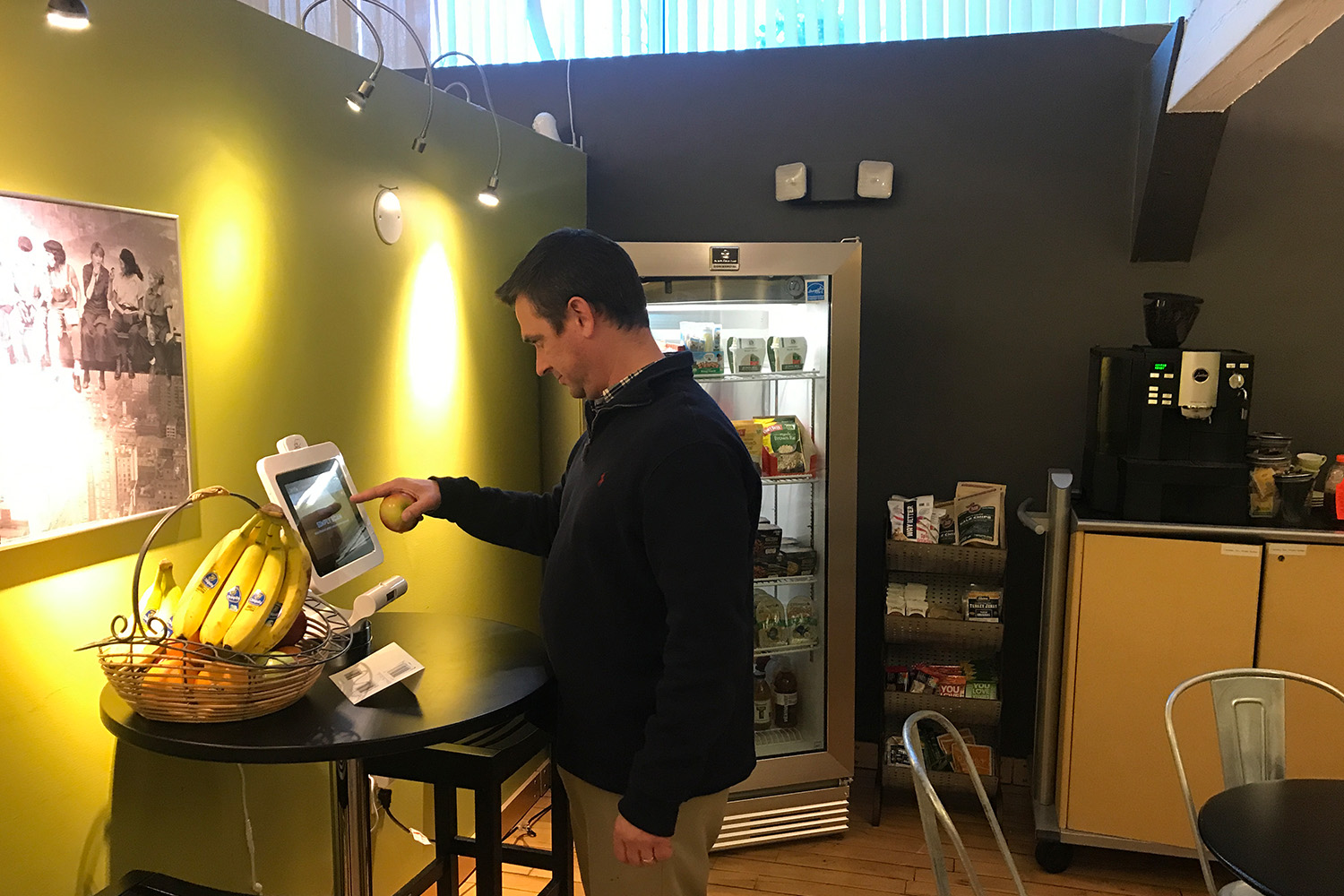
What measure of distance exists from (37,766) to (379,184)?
57.3 inches

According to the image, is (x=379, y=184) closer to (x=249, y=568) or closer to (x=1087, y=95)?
(x=249, y=568)

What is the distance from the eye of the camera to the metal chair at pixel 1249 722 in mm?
2127

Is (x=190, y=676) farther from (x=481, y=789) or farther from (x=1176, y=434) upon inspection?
(x=1176, y=434)

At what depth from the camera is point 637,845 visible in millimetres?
1524

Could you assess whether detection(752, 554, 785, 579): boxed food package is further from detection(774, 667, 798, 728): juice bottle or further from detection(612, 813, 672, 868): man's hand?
detection(612, 813, 672, 868): man's hand

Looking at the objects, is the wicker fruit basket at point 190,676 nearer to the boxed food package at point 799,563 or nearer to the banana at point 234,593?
the banana at point 234,593

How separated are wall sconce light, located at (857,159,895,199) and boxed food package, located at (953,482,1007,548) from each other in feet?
3.47

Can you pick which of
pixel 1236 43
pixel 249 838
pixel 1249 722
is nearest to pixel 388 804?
pixel 249 838

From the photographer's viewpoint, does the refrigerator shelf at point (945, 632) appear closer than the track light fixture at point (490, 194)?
No

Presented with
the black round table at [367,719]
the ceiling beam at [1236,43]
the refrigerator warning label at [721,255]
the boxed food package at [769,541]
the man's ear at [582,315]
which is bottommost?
the boxed food package at [769,541]

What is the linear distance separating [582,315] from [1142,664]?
2.16m

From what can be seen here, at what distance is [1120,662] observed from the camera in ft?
9.59

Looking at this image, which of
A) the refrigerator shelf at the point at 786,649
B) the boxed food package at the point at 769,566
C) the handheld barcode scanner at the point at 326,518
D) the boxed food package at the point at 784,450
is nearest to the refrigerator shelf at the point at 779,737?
the refrigerator shelf at the point at 786,649

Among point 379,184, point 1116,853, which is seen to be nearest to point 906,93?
point 379,184
